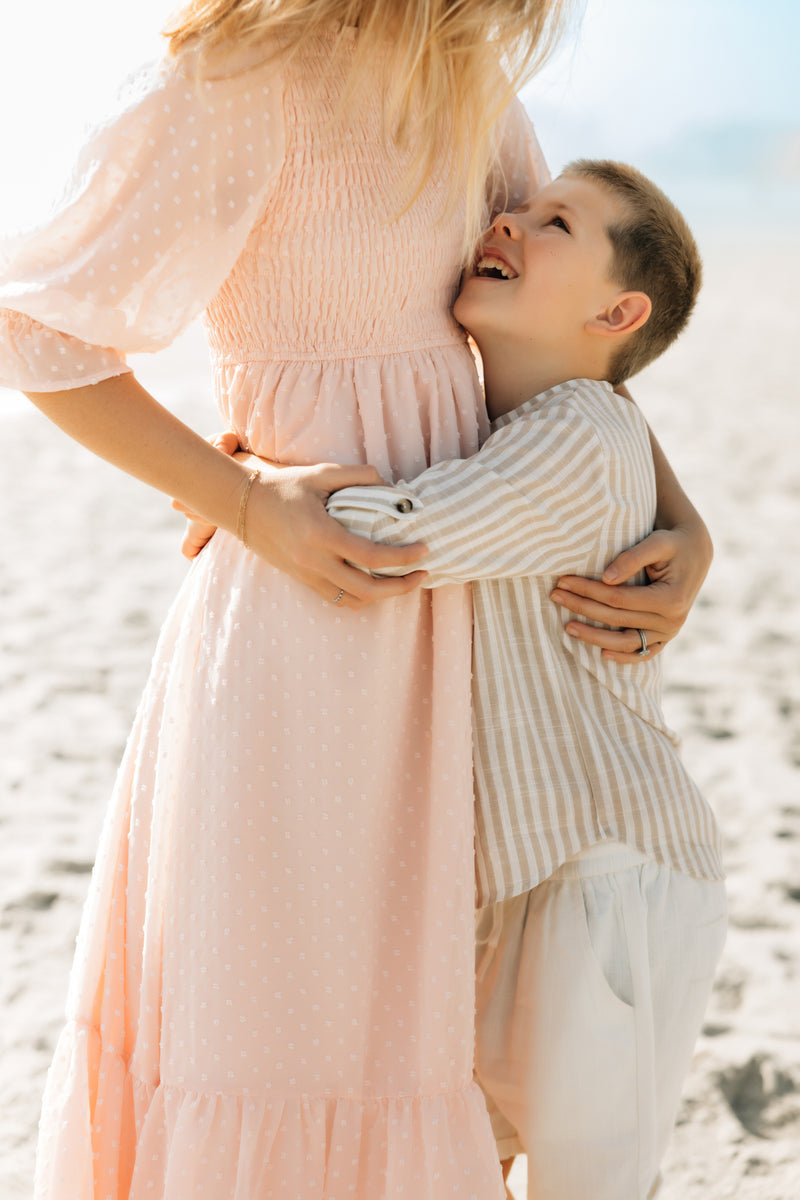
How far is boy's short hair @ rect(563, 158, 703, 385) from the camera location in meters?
1.59

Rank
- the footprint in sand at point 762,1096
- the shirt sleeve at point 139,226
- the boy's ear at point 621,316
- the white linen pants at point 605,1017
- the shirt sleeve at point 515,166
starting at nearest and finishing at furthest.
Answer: the shirt sleeve at point 139,226 → the white linen pants at point 605,1017 → the boy's ear at point 621,316 → the shirt sleeve at point 515,166 → the footprint in sand at point 762,1096

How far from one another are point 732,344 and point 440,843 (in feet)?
29.9

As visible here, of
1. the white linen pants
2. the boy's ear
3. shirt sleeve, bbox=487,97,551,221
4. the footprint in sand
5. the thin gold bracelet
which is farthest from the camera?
the footprint in sand

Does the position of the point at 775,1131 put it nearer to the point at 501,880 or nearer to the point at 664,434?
the point at 501,880

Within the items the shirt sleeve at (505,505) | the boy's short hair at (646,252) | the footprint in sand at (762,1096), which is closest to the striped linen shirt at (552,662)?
the shirt sleeve at (505,505)

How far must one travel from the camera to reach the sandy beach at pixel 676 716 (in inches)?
94.2

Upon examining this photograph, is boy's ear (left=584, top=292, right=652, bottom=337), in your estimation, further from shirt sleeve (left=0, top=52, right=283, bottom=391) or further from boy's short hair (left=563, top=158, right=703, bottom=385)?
shirt sleeve (left=0, top=52, right=283, bottom=391)

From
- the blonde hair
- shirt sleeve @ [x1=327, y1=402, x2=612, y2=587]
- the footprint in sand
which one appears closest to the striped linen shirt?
shirt sleeve @ [x1=327, y1=402, x2=612, y2=587]

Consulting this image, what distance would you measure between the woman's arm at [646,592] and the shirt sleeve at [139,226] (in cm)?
61

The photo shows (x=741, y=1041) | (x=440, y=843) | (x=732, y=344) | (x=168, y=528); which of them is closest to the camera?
(x=440, y=843)

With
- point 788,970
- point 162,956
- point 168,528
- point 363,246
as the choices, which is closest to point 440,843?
point 162,956

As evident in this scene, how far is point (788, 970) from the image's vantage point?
108 inches

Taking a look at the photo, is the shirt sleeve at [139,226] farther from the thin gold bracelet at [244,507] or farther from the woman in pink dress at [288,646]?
the thin gold bracelet at [244,507]

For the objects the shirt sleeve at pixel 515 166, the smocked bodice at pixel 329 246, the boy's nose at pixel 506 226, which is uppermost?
the shirt sleeve at pixel 515 166
